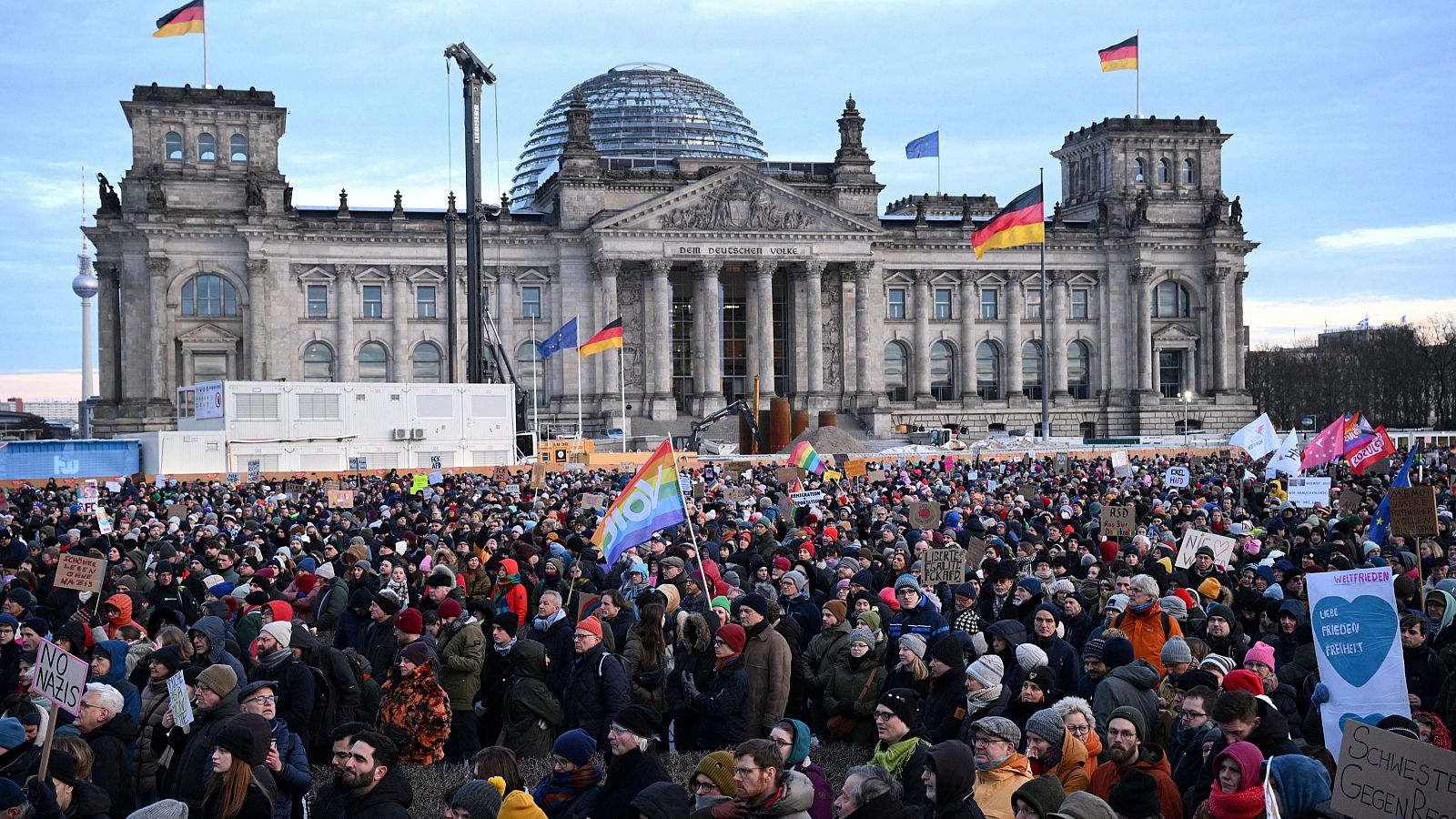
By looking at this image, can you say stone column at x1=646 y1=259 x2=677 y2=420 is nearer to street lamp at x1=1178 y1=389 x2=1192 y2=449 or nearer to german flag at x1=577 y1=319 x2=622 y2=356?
german flag at x1=577 y1=319 x2=622 y2=356

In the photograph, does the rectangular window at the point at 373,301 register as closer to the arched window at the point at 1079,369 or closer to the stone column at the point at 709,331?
the stone column at the point at 709,331

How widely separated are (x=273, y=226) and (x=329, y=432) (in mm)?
24344

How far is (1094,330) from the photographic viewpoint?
3258 inches

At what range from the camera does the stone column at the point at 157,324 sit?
6962 cm

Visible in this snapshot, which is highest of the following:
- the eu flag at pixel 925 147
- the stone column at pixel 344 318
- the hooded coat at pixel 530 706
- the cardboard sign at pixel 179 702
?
the eu flag at pixel 925 147

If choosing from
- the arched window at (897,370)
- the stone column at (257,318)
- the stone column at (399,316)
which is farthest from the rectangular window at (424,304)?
the arched window at (897,370)

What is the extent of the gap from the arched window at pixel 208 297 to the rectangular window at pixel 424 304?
922cm

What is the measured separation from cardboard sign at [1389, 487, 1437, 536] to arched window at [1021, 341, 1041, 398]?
2576 inches

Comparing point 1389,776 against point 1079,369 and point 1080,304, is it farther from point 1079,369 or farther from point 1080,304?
point 1079,369

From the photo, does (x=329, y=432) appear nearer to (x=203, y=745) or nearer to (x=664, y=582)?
(x=664, y=582)

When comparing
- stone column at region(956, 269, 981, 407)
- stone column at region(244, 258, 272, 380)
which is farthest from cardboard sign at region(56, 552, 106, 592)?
stone column at region(956, 269, 981, 407)

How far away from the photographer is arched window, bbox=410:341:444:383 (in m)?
75.0

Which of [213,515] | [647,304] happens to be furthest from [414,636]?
[647,304]

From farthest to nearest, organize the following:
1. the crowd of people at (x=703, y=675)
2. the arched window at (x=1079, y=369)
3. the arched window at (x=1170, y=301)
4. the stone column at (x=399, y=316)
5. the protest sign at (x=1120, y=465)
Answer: the arched window at (x=1170, y=301)
the arched window at (x=1079, y=369)
the stone column at (x=399, y=316)
the protest sign at (x=1120, y=465)
the crowd of people at (x=703, y=675)
